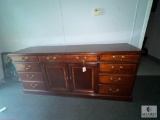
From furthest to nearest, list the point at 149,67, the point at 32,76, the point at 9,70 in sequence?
the point at 149,67 < the point at 9,70 < the point at 32,76

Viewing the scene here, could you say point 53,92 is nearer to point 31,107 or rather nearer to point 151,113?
point 31,107

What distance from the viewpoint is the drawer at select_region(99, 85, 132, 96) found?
5.11 feet

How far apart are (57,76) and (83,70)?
480mm

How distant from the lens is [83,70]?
1.51 metres

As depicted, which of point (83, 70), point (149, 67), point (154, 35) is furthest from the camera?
point (154, 35)

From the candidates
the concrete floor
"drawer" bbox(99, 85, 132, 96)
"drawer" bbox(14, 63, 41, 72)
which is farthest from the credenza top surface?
the concrete floor

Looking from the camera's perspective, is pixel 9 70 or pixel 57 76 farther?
pixel 9 70

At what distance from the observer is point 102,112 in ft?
4.82

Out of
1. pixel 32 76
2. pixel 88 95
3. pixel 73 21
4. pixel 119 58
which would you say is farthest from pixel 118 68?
pixel 32 76

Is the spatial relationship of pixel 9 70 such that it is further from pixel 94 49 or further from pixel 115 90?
pixel 115 90

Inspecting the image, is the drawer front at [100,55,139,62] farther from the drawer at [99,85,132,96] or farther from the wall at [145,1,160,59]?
the wall at [145,1,160,59]

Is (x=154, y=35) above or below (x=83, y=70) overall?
above

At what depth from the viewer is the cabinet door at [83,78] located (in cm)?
152

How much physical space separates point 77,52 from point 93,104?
2.91 ft
